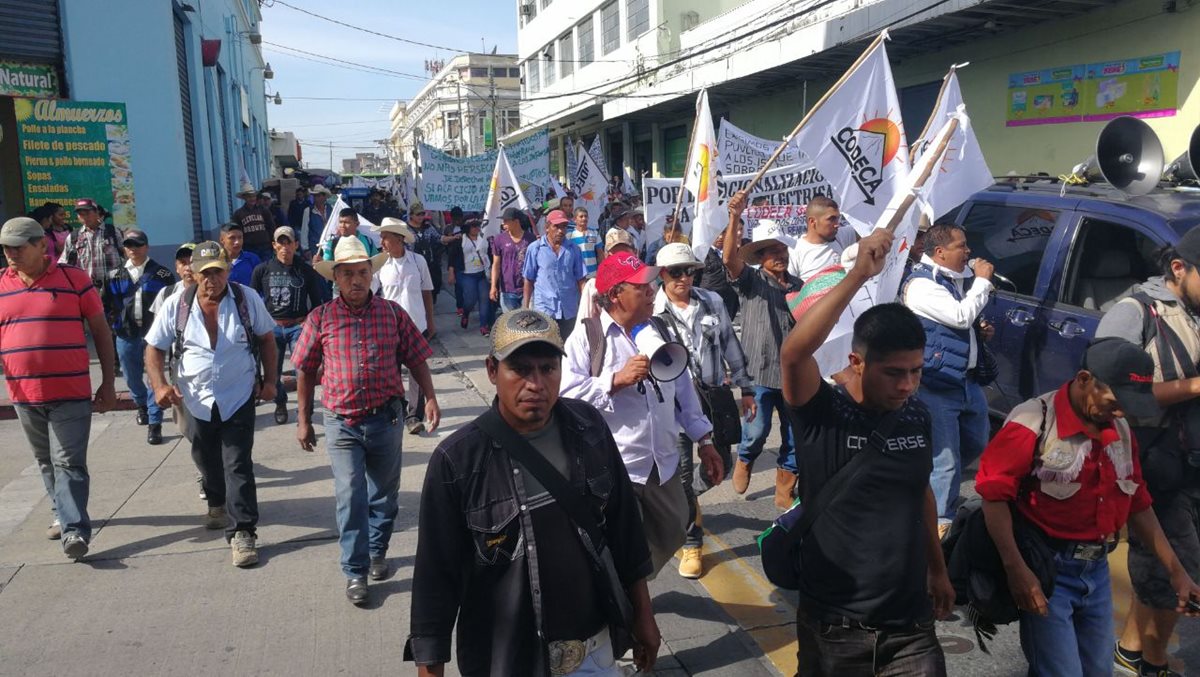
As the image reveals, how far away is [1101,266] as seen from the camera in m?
5.79

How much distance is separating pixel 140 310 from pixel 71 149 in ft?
20.1

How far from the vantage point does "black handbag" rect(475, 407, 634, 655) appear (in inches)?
95.6

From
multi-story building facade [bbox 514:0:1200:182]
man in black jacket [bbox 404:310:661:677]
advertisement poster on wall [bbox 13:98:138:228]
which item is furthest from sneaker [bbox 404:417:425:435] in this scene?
multi-story building facade [bbox 514:0:1200:182]

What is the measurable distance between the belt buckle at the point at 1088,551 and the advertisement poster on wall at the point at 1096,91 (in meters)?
10.6

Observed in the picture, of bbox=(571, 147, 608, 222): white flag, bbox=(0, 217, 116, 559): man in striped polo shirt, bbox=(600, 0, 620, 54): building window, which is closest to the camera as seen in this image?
bbox=(0, 217, 116, 559): man in striped polo shirt

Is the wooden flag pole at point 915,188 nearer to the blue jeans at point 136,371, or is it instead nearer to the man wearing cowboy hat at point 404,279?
the man wearing cowboy hat at point 404,279

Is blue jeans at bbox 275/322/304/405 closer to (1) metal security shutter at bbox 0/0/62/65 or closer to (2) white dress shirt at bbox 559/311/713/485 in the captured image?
(2) white dress shirt at bbox 559/311/713/485

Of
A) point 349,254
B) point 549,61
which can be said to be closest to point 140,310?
point 349,254

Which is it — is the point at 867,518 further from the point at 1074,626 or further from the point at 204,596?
the point at 204,596

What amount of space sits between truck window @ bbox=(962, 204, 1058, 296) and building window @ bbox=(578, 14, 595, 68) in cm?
2840

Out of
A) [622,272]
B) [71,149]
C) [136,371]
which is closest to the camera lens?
[622,272]

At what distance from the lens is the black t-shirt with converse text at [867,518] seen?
272 centimetres

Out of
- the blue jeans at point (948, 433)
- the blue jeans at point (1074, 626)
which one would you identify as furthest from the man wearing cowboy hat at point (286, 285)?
the blue jeans at point (1074, 626)

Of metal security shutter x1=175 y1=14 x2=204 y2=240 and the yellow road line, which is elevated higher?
metal security shutter x1=175 y1=14 x2=204 y2=240
